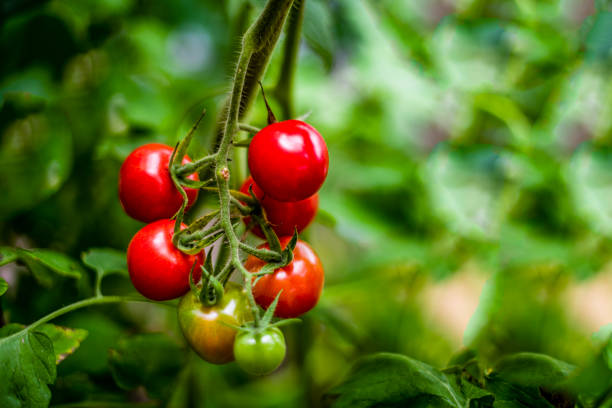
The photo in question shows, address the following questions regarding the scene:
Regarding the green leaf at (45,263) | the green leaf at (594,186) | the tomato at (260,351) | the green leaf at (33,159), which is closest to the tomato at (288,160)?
the tomato at (260,351)

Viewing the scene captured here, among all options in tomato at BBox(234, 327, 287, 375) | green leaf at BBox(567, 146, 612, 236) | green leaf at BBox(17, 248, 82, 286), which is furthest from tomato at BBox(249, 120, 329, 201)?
green leaf at BBox(567, 146, 612, 236)

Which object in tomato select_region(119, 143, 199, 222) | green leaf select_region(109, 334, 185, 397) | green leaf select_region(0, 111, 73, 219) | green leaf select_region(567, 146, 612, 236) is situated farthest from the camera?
green leaf select_region(567, 146, 612, 236)

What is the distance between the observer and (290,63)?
0.63 m

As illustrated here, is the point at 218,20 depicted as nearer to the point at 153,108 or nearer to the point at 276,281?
the point at 153,108

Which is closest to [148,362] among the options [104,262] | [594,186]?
[104,262]

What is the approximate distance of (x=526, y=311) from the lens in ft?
3.48

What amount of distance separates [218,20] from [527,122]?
2.78 ft

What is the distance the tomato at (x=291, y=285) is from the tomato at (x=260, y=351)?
0.09 m

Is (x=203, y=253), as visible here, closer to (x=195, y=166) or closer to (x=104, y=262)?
(x=195, y=166)

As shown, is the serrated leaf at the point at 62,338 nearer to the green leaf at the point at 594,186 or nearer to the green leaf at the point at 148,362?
the green leaf at the point at 148,362

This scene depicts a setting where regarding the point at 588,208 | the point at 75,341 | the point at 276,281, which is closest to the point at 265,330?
the point at 276,281

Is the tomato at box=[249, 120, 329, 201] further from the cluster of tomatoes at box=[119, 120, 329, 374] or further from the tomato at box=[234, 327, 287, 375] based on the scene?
the tomato at box=[234, 327, 287, 375]

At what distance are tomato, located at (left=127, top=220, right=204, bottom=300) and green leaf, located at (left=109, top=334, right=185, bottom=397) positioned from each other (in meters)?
0.17

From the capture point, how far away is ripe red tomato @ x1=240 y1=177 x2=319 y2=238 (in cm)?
48
